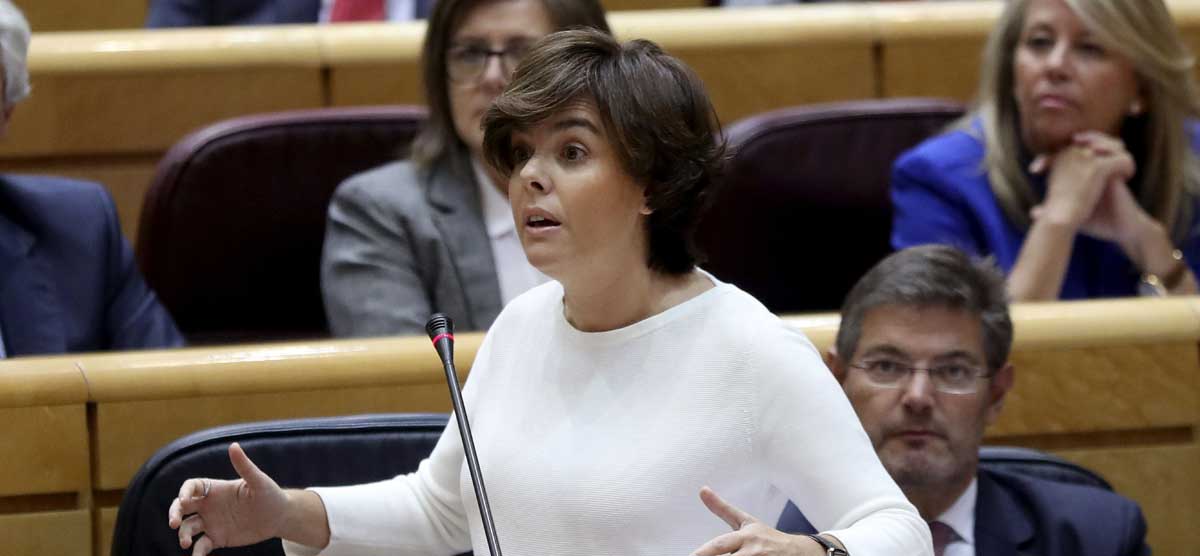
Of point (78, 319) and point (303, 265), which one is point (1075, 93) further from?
point (78, 319)

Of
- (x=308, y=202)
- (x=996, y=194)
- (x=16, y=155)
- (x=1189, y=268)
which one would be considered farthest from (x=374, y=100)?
(x=1189, y=268)

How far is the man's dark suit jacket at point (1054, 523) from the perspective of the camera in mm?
876

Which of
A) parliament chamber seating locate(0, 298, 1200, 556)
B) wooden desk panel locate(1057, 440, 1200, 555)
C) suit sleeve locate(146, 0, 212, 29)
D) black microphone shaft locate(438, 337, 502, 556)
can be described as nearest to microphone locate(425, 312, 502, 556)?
black microphone shaft locate(438, 337, 502, 556)

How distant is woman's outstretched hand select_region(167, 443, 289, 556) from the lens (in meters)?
0.66

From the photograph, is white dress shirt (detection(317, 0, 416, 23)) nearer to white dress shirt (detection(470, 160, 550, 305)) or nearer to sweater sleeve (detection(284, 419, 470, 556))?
white dress shirt (detection(470, 160, 550, 305))

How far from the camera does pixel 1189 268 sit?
1.24m

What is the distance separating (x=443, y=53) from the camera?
Result: 1.18m

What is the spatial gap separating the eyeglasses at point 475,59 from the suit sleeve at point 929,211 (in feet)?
1.03

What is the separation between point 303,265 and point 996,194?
0.54 m

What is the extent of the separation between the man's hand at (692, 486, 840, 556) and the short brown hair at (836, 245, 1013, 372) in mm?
316

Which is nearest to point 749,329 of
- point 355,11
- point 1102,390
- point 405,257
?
point 1102,390

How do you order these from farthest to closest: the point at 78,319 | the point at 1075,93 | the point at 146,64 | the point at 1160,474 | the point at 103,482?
the point at 146,64 < the point at 1075,93 < the point at 78,319 < the point at 1160,474 < the point at 103,482

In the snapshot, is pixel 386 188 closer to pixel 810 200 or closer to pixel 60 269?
pixel 60 269

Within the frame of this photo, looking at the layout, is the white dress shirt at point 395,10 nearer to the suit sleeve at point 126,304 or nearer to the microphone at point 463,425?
the suit sleeve at point 126,304
